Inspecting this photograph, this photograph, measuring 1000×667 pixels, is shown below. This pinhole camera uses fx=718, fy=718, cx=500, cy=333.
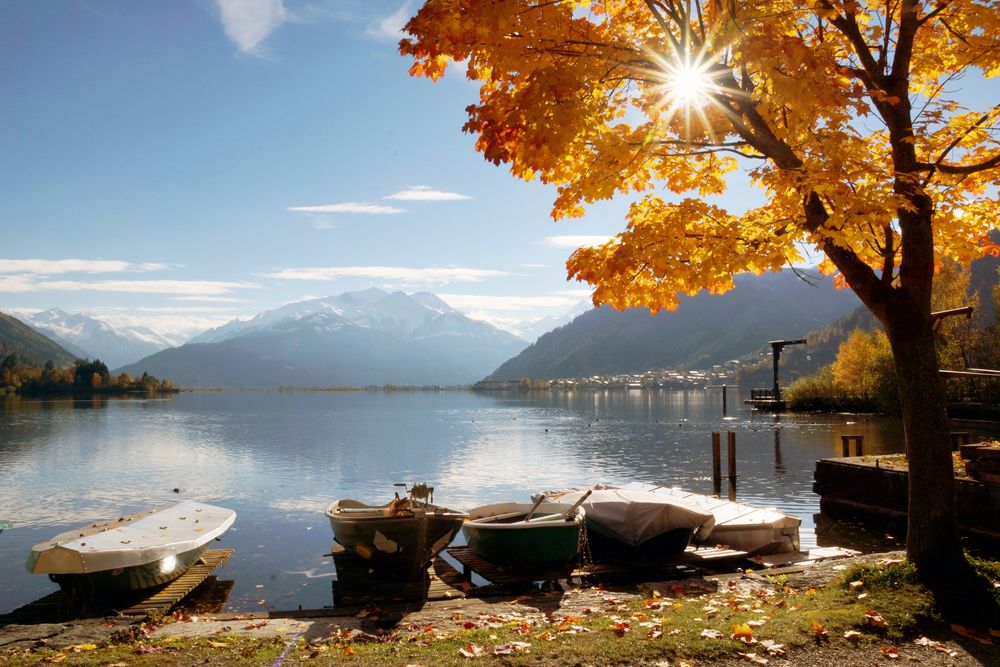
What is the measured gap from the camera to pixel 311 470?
53781 millimetres

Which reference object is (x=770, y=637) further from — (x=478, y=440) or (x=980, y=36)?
(x=478, y=440)

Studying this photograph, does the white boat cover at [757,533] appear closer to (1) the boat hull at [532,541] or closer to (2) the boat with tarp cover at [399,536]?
(1) the boat hull at [532,541]

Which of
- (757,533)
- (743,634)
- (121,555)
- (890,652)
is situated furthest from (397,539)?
(890,652)

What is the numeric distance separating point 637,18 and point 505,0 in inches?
156

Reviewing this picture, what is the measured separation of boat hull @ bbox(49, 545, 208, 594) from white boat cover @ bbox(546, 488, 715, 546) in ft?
41.7

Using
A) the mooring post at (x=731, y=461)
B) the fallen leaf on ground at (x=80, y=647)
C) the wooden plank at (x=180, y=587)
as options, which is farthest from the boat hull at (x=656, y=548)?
the mooring post at (x=731, y=461)

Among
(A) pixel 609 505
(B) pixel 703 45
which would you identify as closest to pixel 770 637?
(B) pixel 703 45

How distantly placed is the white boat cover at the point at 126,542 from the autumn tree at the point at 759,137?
46.9 ft

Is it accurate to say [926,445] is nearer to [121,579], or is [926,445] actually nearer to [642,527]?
[642,527]

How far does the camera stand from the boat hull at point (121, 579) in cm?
1820

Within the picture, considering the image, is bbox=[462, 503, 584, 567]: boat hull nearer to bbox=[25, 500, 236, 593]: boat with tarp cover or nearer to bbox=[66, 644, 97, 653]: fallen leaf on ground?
bbox=[25, 500, 236, 593]: boat with tarp cover

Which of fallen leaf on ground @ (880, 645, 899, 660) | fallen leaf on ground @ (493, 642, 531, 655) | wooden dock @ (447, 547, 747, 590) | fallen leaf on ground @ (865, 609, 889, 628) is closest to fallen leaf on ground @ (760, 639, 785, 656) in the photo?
fallen leaf on ground @ (880, 645, 899, 660)

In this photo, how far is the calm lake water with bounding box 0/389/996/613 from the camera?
89.7 feet

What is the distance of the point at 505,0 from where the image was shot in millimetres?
10188
